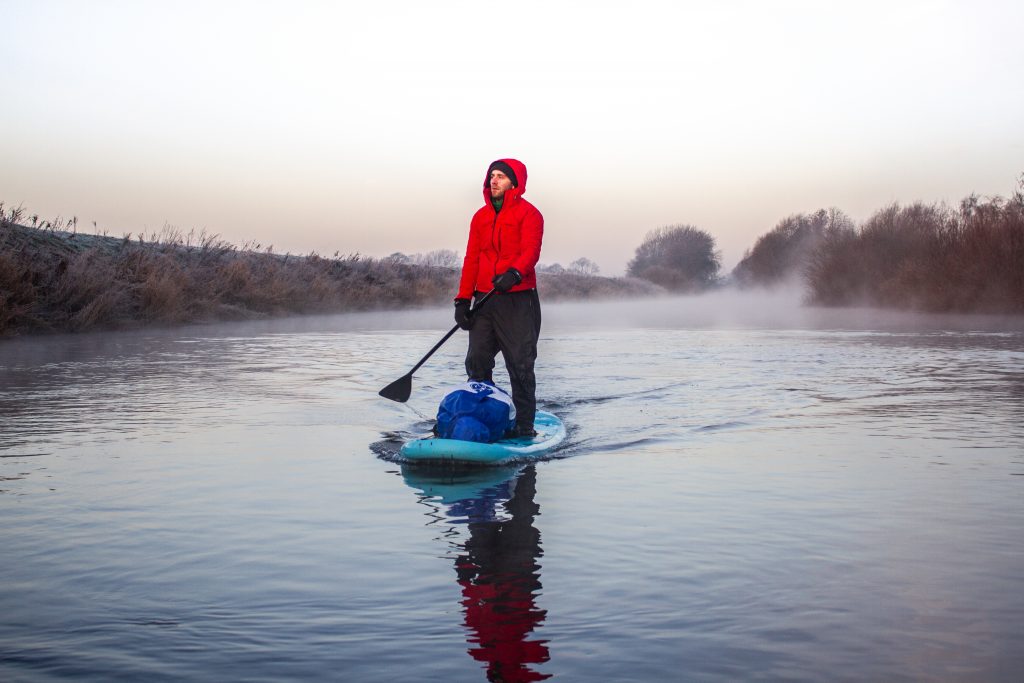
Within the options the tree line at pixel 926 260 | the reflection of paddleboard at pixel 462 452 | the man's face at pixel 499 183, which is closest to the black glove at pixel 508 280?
the man's face at pixel 499 183

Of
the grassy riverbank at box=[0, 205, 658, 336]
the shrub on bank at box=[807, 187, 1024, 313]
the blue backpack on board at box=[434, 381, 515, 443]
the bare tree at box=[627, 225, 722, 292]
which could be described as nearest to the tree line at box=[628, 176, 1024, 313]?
the shrub on bank at box=[807, 187, 1024, 313]

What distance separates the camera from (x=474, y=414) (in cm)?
680

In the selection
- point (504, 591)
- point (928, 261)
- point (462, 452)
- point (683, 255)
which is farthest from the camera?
point (683, 255)

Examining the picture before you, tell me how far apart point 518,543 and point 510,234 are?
3.30m

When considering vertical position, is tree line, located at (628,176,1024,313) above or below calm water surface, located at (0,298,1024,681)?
above

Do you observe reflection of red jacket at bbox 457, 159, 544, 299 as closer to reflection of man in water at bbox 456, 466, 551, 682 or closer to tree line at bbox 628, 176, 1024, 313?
reflection of man in water at bbox 456, 466, 551, 682

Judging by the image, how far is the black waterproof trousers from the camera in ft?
24.0

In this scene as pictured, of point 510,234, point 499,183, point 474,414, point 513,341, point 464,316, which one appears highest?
point 499,183

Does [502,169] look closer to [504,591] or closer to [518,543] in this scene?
[518,543]

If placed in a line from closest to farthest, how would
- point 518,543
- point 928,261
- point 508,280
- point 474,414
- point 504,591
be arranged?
point 504,591 → point 518,543 → point 474,414 → point 508,280 → point 928,261

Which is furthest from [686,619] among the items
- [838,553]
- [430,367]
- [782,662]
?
[430,367]

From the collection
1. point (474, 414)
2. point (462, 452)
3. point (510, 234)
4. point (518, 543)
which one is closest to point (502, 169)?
point (510, 234)

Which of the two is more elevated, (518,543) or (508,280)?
(508,280)

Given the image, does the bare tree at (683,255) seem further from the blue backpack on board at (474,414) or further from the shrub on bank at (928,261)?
the blue backpack on board at (474,414)
